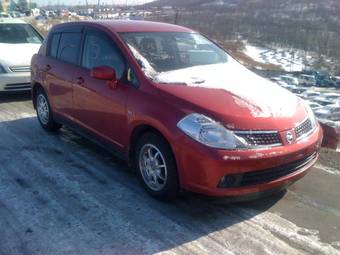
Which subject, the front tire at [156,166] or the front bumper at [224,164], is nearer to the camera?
the front bumper at [224,164]

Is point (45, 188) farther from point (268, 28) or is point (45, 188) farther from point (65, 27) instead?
point (268, 28)

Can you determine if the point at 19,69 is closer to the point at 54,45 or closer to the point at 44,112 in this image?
the point at 44,112

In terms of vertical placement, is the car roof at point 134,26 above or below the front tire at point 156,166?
above

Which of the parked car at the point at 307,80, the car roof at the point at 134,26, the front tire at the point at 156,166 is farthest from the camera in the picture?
the parked car at the point at 307,80

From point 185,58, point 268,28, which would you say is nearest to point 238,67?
point 185,58

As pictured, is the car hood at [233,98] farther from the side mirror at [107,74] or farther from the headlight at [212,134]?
the side mirror at [107,74]

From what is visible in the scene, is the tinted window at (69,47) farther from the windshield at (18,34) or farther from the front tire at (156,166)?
the windshield at (18,34)

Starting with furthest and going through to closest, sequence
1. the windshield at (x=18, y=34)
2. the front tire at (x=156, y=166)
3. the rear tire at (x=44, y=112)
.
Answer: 1. the windshield at (x=18, y=34)
2. the rear tire at (x=44, y=112)
3. the front tire at (x=156, y=166)

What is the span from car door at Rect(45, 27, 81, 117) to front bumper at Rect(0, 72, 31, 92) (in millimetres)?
2414

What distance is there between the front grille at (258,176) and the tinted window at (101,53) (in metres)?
1.65

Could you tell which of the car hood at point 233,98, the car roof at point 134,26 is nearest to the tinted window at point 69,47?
the car roof at point 134,26

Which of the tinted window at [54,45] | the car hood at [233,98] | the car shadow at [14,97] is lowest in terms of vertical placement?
the car shadow at [14,97]

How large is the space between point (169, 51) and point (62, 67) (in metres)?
1.61

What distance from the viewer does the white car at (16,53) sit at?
8188 millimetres
